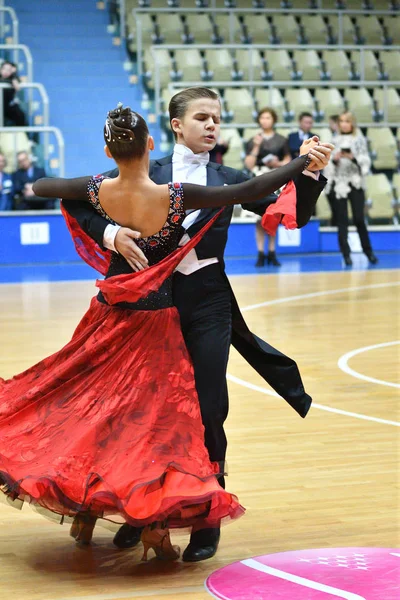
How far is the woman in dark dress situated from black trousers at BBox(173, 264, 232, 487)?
110 mm

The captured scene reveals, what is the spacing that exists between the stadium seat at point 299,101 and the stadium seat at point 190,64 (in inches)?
52.1

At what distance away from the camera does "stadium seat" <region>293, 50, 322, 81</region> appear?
1684 cm

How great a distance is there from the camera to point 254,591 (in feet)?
11.0

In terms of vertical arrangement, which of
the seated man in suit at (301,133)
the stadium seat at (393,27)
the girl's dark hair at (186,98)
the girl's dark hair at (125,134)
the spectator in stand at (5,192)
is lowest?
the spectator in stand at (5,192)

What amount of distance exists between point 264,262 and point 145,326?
1006cm

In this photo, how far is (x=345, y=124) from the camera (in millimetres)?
13102

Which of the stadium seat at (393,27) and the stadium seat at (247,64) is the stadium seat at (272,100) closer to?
the stadium seat at (247,64)

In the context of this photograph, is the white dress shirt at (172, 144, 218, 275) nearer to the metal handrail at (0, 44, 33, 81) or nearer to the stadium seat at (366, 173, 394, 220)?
the metal handrail at (0, 44, 33, 81)

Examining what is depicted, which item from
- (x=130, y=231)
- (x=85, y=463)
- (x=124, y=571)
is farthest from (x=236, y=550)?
(x=130, y=231)

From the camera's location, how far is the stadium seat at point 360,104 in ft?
54.1

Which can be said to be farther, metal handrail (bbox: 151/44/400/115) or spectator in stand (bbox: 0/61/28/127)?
metal handrail (bbox: 151/44/400/115)

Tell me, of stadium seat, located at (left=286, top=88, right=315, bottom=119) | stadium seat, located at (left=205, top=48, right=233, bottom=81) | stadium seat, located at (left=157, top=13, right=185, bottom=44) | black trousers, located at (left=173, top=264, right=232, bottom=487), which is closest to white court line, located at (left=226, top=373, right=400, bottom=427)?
black trousers, located at (left=173, top=264, right=232, bottom=487)

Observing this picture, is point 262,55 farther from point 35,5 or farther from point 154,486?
point 154,486

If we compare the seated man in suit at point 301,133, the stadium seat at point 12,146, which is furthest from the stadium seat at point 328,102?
the stadium seat at point 12,146
